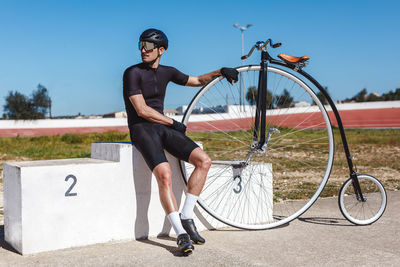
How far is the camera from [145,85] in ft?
11.9

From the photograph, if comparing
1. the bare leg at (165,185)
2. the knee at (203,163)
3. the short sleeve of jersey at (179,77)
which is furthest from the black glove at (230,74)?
the bare leg at (165,185)

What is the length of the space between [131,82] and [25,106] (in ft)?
143

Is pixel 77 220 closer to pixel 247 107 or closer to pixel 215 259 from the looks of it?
pixel 215 259

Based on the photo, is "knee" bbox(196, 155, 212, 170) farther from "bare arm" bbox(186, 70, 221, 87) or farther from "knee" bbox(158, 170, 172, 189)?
"bare arm" bbox(186, 70, 221, 87)

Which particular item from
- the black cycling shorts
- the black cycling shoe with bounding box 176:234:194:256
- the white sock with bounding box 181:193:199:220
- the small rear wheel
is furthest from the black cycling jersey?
the small rear wheel

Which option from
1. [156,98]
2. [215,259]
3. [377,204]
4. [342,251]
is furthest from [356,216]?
[156,98]

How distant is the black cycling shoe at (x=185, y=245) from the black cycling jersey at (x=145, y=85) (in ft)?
3.42

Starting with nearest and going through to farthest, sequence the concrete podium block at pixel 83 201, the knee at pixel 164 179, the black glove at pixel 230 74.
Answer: the concrete podium block at pixel 83 201, the knee at pixel 164 179, the black glove at pixel 230 74

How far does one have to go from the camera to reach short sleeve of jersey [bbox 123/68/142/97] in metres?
3.50

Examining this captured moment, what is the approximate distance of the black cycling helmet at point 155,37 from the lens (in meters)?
3.62

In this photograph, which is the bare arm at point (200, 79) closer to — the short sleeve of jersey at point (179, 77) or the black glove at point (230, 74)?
the short sleeve of jersey at point (179, 77)

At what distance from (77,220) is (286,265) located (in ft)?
5.40

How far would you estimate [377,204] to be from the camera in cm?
481

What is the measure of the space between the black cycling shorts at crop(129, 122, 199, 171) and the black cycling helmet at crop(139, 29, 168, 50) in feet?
2.30
